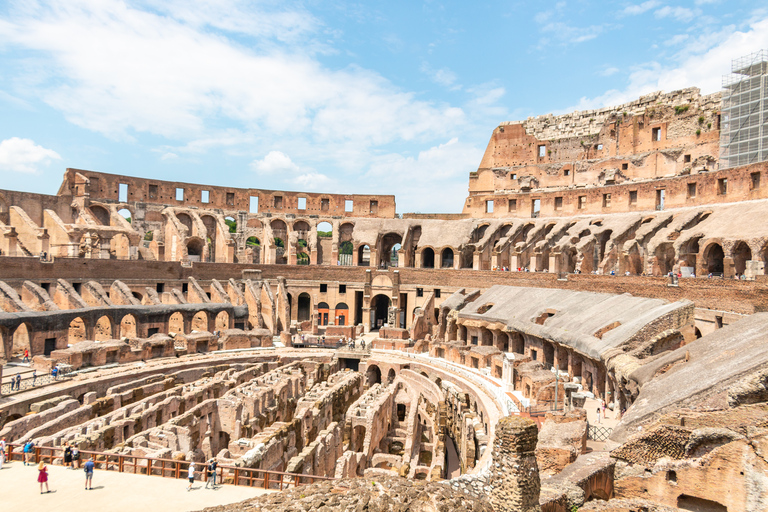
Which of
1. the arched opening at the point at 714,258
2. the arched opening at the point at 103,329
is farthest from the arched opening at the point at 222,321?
the arched opening at the point at 714,258

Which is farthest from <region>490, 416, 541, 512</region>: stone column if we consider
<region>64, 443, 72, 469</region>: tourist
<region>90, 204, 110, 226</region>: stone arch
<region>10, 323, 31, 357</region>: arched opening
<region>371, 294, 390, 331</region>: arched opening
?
<region>90, 204, 110, 226</region>: stone arch

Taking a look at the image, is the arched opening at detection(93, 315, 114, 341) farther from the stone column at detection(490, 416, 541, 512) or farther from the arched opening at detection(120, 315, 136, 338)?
the stone column at detection(490, 416, 541, 512)

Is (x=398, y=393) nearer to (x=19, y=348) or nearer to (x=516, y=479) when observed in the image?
(x=516, y=479)

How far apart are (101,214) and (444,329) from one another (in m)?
31.0

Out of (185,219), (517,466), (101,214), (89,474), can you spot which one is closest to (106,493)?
(89,474)

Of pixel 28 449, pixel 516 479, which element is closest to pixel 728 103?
pixel 516 479

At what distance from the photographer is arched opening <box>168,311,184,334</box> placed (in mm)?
35000

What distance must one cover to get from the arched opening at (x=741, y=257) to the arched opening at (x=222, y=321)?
109 feet

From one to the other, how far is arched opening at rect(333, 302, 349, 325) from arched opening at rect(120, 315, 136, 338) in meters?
16.9

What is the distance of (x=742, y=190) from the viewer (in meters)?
29.9

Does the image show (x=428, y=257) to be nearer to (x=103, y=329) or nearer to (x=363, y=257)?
(x=363, y=257)

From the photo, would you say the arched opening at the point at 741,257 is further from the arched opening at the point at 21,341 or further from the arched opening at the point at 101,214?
the arched opening at the point at 101,214

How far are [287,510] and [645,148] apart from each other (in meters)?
42.7

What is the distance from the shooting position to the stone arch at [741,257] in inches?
1049
